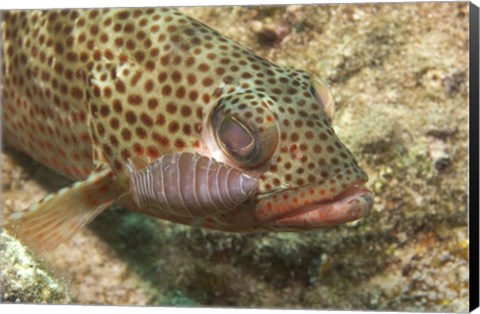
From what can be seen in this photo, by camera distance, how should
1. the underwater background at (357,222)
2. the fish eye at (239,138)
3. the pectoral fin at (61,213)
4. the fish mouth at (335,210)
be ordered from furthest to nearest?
the underwater background at (357,222) → the pectoral fin at (61,213) → the fish eye at (239,138) → the fish mouth at (335,210)

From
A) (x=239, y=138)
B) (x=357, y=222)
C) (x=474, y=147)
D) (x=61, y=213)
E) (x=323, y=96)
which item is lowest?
(x=357, y=222)

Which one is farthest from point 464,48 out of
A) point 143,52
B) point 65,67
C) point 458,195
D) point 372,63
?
point 65,67

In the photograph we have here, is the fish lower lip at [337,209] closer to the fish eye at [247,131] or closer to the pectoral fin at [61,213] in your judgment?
the fish eye at [247,131]

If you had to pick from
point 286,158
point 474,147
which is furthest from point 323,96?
point 474,147

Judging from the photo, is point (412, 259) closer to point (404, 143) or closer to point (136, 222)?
point (404, 143)

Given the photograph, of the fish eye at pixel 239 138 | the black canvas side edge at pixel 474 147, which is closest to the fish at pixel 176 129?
the fish eye at pixel 239 138

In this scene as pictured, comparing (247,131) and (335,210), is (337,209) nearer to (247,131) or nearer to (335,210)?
(335,210)

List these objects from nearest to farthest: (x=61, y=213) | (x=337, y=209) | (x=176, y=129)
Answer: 1. (x=337, y=209)
2. (x=176, y=129)
3. (x=61, y=213)
